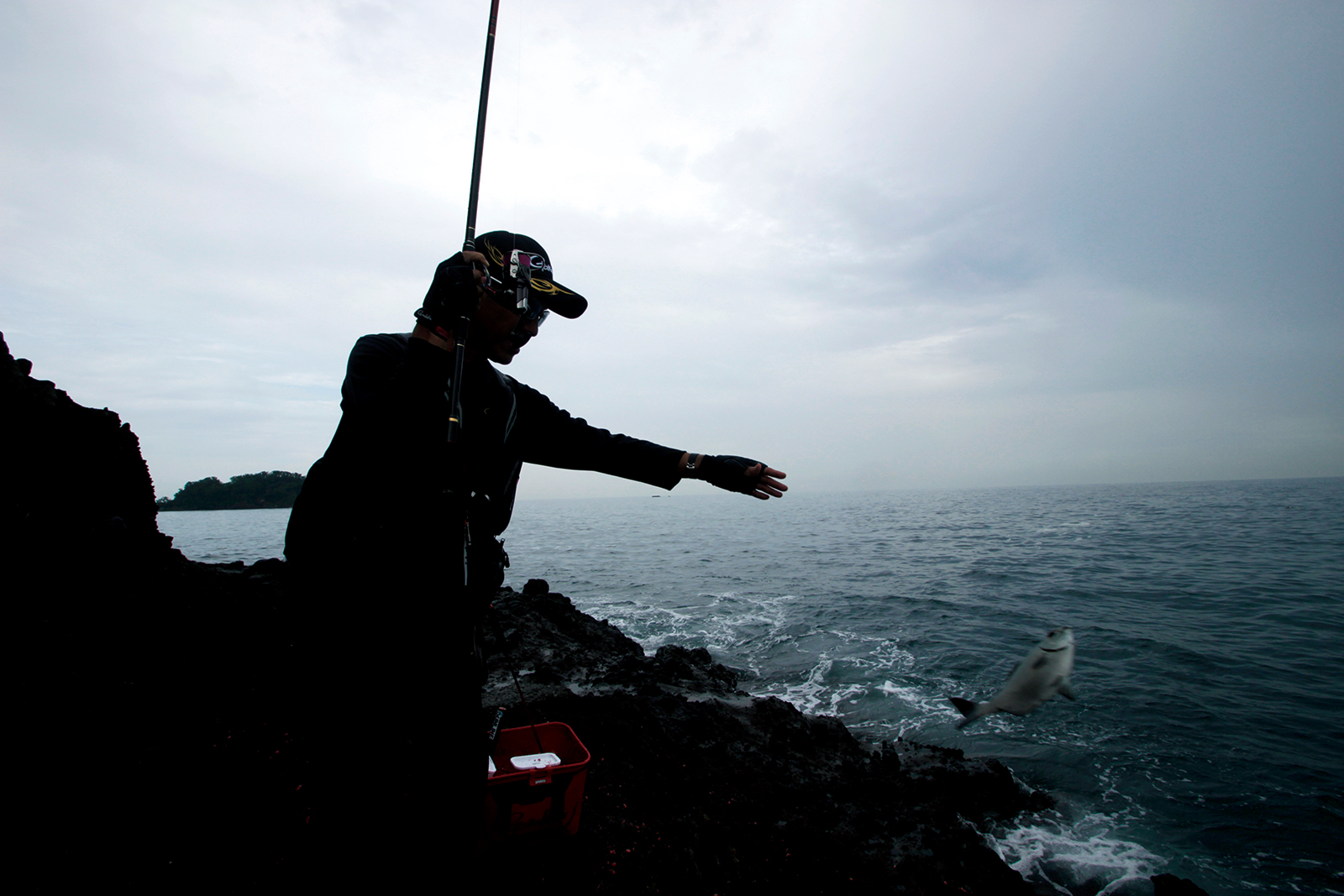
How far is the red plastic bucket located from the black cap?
2.69 meters

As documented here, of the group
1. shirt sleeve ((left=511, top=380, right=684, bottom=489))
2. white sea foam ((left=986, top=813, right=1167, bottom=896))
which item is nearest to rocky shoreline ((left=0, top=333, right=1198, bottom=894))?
white sea foam ((left=986, top=813, right=1167, bottom=896))

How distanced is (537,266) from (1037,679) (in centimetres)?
499

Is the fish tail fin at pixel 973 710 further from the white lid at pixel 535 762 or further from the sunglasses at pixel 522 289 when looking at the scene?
the sunglasses at pixel 522 289

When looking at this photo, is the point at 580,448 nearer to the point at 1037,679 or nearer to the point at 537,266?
the point at 537,266

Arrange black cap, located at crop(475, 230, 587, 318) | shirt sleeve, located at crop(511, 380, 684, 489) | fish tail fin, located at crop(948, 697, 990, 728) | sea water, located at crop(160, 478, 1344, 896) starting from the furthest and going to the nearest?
1. sea water, located at crop(160, 478, 1344, 896)
2. fish tail fin, located at crop(948, 697, 990, 728)
3. shirt sleeve, located at crop(511, 380, 684, 489)
4. black cap, located at crop(475, 230, 587, 318)

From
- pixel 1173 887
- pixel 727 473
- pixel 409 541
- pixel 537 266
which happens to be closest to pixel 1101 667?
pixel 1173 887

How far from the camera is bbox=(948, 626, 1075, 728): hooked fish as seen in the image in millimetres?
4176

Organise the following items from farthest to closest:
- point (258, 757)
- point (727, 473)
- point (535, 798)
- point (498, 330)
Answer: point (258, 757), point (535, 798), point (727, 473), point (498, 330)

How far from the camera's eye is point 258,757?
4066 mm

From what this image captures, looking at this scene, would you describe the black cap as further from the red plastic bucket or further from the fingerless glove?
the red plastic bucket

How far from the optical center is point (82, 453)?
292 inches

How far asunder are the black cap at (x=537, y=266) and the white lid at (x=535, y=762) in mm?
2847

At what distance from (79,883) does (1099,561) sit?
29714 mm

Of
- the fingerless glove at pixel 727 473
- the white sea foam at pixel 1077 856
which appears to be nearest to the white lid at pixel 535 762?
the fingerless glove at pixel 727 473
